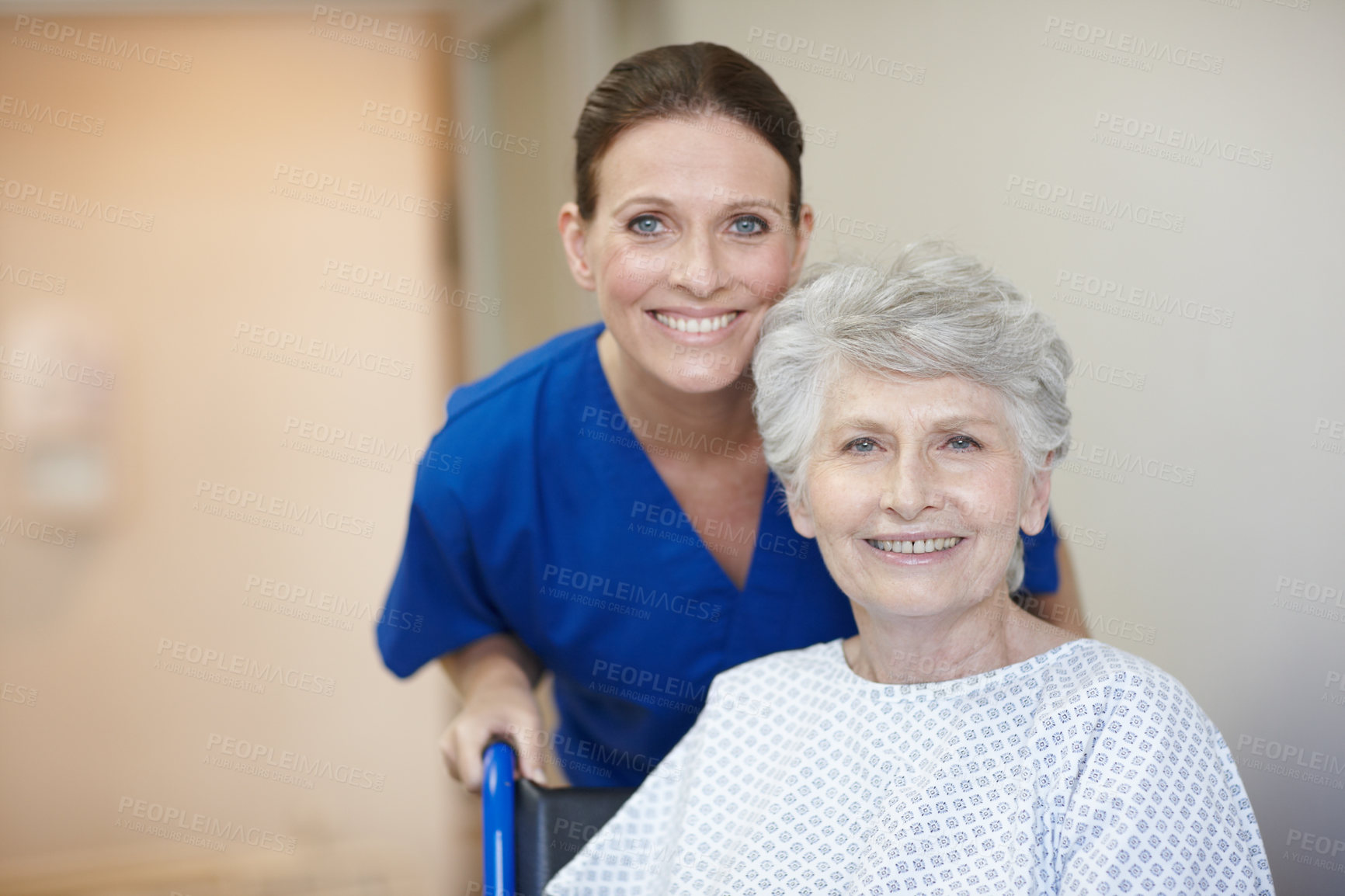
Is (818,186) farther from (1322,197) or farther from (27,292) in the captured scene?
(27,292)

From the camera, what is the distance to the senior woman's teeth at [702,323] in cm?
131

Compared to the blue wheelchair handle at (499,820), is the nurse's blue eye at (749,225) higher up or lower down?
higher up

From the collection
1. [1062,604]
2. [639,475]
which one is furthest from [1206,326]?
[639,475]

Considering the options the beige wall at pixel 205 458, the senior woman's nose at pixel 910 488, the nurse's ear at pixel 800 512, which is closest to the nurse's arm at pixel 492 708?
the nurse's ear at pixel 800 512

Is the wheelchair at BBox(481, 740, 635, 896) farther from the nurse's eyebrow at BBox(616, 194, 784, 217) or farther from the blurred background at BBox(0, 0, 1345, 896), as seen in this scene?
the blurred background at BBox(0, 0, 1345, 896)

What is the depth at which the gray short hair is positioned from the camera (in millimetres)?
1076

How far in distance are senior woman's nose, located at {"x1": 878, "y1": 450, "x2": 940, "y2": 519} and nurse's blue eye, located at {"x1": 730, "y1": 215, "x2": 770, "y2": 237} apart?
1.21ft

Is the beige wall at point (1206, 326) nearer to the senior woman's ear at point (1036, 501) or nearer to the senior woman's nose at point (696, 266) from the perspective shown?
the senior woman's nose at point (696, 266)

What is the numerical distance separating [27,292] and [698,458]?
9.38 feet

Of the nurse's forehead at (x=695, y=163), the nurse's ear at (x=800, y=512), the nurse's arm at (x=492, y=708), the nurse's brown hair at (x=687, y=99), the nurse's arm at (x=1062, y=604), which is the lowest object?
the nurse's arm at (x=492, y=708)

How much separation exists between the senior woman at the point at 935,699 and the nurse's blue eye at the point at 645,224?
0.19 meters

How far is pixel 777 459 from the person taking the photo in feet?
4.00

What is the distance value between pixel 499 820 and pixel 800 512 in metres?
0.46

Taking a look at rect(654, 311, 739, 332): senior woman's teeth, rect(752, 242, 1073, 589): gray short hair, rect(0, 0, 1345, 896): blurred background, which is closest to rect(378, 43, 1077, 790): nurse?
rect(654, 311, 739, 332): senior woman's teeth
